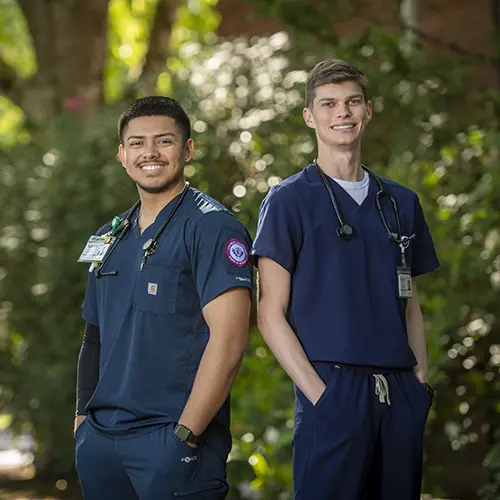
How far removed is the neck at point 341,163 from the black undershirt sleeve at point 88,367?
935 mm

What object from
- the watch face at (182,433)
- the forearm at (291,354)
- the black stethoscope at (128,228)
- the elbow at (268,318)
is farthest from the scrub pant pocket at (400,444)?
the black stethoscope at (128,228)

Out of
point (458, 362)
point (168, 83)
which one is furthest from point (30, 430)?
point (458, 362)

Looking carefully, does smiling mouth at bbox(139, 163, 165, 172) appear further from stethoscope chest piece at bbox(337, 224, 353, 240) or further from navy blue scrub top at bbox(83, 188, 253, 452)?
stethoscope chest piece at bbox(337, 224, 353, 240)

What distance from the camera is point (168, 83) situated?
7.88 m

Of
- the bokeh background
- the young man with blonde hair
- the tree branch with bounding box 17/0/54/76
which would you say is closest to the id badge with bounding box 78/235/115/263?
the young man with blonde hair

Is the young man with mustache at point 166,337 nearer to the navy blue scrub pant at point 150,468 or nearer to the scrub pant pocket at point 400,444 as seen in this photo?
the navy blue scrub pant at point 150,468

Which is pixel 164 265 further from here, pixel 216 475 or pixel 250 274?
pixel 216 475

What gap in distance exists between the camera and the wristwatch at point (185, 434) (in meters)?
3.19

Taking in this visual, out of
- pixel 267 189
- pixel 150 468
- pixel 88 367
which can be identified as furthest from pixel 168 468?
pixel 267 189

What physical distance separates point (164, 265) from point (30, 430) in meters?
5.59

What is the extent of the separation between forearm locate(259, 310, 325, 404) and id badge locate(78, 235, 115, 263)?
0.56 m

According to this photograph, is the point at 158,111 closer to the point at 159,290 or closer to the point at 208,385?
the point at 159,290

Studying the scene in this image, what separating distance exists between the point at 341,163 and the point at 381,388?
28.5 inches

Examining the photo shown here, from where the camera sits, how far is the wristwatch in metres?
3.19
